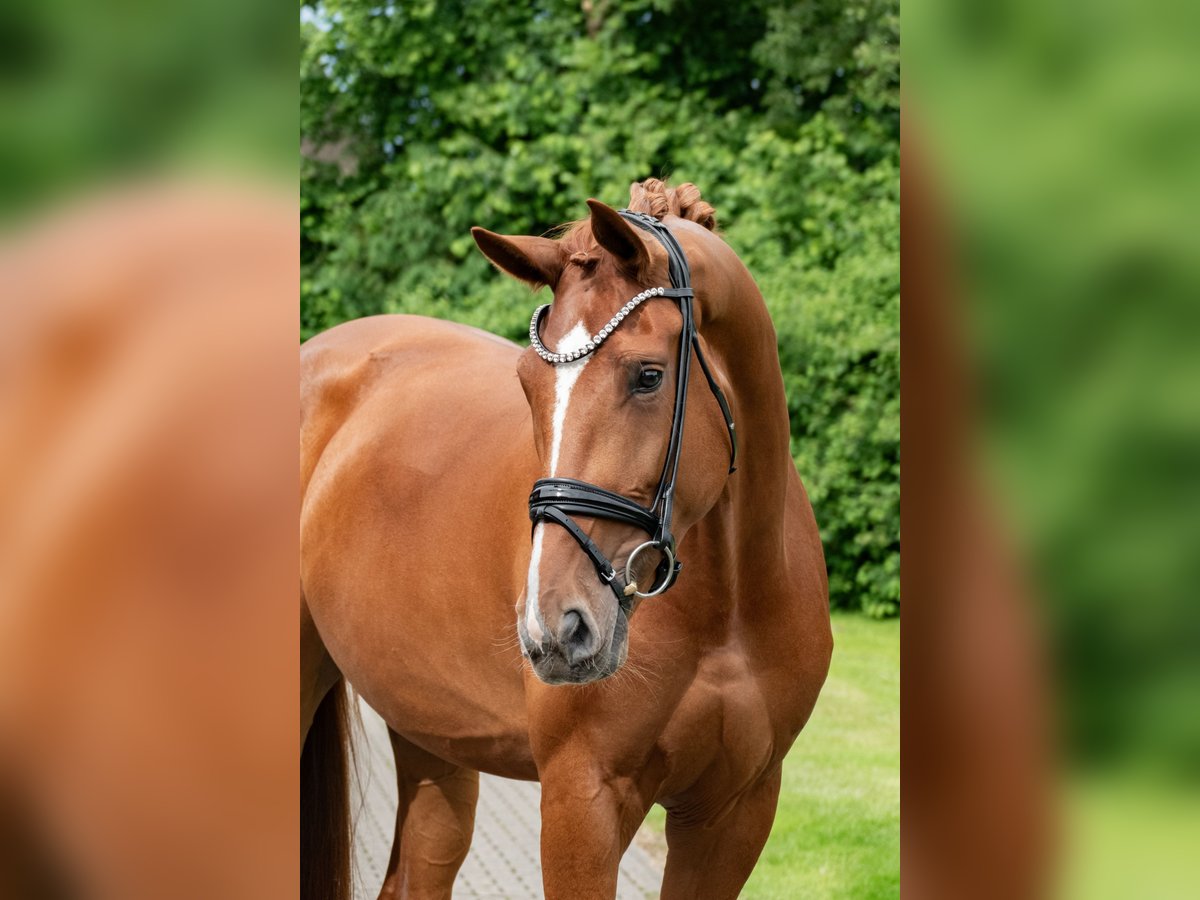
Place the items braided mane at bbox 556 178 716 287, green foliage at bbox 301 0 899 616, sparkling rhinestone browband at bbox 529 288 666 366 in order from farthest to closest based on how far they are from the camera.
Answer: green foliage at bbox 301 0 899 616, braided mane at bbox 556 178 716 287, sparkling rhinestone browband at bbox 529 288 666 366

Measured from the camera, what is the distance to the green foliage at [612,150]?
8.70 metres

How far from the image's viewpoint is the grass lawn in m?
4.77

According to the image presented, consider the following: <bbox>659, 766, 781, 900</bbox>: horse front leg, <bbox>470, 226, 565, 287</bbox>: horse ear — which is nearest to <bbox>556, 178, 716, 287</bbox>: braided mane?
<bbox>470, 226, 565, 287</bbox>: horse ear

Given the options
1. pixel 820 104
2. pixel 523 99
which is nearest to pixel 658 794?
pixel 523 99

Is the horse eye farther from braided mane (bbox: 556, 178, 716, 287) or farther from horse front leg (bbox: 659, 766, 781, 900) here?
horse front leg (bbox: 659, 766, 781, 900)

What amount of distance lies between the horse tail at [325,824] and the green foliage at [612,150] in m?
5.23

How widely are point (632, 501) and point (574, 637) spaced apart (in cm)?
24

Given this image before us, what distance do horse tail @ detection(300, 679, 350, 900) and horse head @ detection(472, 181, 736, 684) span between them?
Result: 6.35 feet

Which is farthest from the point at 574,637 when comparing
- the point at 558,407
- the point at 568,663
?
the point at 558,407
